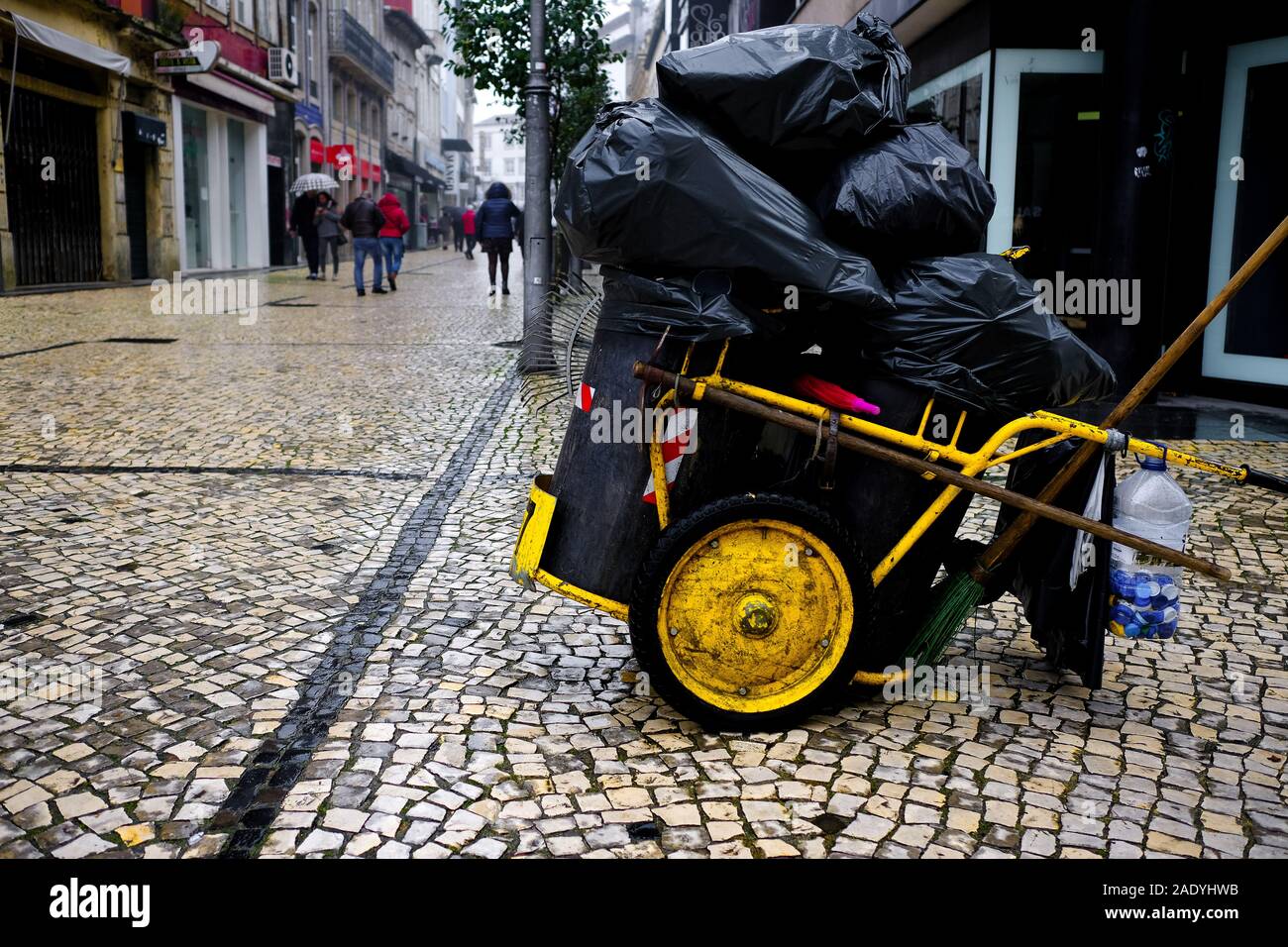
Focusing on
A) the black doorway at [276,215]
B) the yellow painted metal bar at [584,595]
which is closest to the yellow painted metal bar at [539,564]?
the yellow painted metal bar at [584,595]

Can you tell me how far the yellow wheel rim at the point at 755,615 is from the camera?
3.12 metres

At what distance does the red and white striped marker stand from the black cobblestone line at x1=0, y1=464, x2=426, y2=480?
3386mm

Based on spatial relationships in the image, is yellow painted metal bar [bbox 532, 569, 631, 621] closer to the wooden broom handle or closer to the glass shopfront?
the wooden broom handle

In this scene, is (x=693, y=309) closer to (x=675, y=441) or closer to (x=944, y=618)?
(x=675, y=441)

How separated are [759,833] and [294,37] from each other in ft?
114

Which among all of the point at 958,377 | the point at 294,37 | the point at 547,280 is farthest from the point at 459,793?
the point at 294,37

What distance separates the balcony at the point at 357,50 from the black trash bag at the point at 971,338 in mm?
39229

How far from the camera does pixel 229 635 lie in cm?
390

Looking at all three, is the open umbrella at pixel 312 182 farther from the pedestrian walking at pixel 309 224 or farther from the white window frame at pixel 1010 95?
the white window frame at pixel 1010 95

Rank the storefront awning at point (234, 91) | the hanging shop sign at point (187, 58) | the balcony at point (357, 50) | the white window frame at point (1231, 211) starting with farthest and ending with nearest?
the balcony at point (357, 50)
the storefront awning at point (234, 91)
the hanging shop sign at point (187, 58)
the white window frame at point (1231, 211)

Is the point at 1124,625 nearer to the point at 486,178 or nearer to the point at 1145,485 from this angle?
the point at 1145,485

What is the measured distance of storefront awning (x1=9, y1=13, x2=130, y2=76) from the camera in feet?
56.2

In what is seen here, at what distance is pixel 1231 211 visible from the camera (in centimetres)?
931
